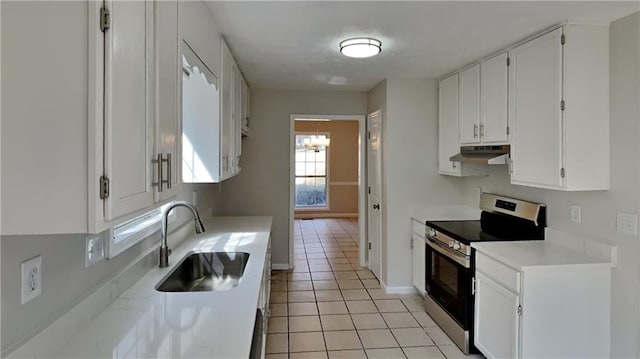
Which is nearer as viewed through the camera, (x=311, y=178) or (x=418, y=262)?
(x=418, y=262)

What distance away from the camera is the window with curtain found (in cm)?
1012

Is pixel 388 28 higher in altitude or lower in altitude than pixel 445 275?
higher

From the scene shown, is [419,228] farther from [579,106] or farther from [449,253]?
[579,106]

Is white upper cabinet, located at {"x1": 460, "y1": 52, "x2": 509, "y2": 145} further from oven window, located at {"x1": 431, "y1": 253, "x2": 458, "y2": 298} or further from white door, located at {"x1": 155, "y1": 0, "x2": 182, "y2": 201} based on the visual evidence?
white door, located at {"x1": 155, "y1": 0, "x2": 182, "y2": 201}

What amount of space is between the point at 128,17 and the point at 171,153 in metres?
0.54

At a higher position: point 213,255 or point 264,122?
point 264,122

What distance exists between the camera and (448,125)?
13.3 ft

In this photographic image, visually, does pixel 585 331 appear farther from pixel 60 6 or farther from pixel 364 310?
pixel 60 6

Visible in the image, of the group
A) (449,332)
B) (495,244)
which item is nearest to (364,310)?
(449,332)

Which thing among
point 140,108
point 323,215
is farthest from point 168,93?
point 323,215

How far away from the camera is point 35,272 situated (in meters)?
1.14

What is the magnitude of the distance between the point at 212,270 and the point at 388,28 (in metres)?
2.01

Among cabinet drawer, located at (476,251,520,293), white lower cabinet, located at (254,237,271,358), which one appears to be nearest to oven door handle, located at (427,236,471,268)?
cabinet drawer, located at (476,251,520,293)

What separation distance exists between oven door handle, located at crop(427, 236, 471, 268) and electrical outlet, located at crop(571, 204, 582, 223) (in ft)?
2.52
